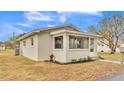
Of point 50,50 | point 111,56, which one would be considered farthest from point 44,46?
point 111,56

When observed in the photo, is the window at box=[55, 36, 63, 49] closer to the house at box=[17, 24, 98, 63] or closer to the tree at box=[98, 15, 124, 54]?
the house at box=[17, 24, 98, 63]

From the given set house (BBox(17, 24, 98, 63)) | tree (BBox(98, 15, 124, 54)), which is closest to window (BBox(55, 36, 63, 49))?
house (BBox(17, 24, 98, 63))

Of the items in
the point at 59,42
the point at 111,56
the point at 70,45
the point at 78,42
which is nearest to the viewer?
the point at 70,45

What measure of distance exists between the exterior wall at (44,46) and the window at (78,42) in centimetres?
151

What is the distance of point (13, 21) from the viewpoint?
8.48 meters

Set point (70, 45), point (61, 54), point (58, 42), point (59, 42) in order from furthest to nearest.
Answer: point (58, 42), point (59, 42), point (70, 45), point (61, 54)

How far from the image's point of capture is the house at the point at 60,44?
35.2 ft

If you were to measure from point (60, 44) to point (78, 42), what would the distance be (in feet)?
4.28

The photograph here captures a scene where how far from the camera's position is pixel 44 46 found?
11.5 metres

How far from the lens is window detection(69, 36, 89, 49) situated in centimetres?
1112

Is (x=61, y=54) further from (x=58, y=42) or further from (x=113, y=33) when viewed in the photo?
(x=113, y=33)
